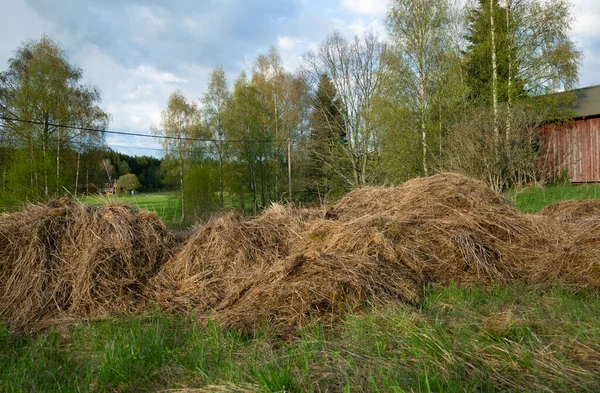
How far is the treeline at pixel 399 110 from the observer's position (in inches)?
→ 485

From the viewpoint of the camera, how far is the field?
2.36 meters

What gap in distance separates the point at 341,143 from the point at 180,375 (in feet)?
61.1

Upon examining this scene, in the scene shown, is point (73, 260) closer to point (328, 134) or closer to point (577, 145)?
point (328, 134)

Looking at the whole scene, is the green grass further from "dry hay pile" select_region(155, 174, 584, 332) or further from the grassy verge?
the grassy verge

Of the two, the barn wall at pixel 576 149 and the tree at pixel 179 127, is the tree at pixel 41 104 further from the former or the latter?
the barn wall at pixel 576 149

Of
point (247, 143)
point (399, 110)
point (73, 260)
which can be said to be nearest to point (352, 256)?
point (73, 260)

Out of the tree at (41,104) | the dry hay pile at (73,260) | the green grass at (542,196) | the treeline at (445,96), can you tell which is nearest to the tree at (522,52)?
the treeline at (445,96)

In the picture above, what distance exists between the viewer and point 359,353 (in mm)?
2623

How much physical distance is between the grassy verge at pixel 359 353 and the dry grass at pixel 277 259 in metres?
0.42

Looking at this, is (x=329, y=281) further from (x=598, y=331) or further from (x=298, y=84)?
(x=298, y=84)

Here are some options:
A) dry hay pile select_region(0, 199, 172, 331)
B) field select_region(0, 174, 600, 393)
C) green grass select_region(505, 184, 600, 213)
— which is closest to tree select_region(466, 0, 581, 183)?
green grass select_region(505, 184, 600, 213)

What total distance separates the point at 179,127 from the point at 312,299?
2953 centimetres

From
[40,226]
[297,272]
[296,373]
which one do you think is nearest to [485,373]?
[296,373]

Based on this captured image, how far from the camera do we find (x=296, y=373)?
2348 mm
